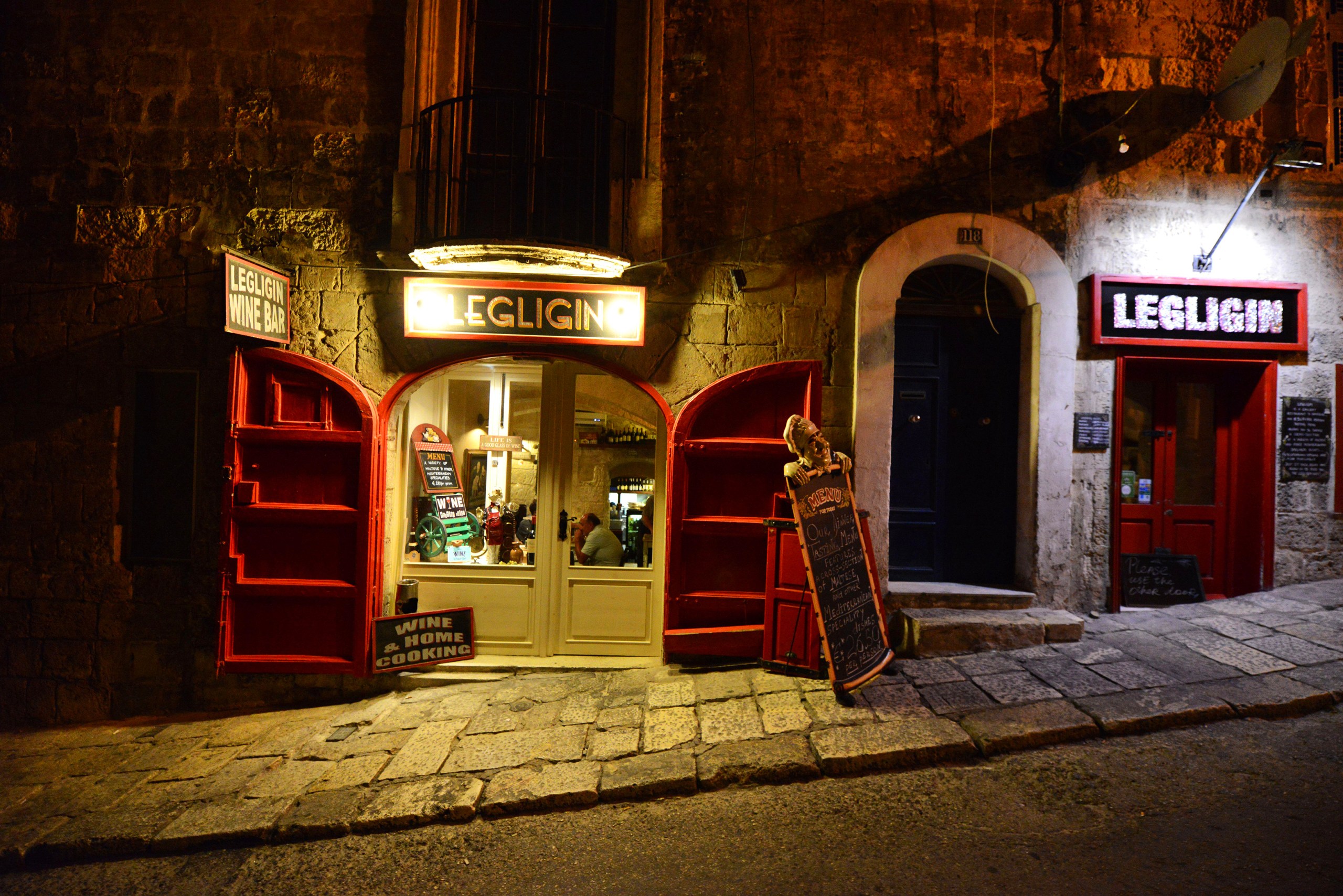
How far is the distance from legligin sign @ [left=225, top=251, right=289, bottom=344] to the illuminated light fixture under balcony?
3.76ft

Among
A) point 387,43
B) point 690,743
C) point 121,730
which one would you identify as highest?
point 387,43

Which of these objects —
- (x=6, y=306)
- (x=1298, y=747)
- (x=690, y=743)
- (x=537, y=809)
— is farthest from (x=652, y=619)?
(x=6, y=306)

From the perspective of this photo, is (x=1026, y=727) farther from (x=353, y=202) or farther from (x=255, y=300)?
(x=353, y=202)

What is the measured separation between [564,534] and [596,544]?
0.31m

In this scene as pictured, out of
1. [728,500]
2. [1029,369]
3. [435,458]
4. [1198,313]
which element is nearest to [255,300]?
[435,458]

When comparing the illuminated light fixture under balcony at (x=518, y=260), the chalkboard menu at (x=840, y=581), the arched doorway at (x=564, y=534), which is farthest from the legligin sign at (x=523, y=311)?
the chalkboard menu at (x=840, y=581)

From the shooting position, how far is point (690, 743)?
499 cm

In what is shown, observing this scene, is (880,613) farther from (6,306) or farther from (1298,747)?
(6,306)

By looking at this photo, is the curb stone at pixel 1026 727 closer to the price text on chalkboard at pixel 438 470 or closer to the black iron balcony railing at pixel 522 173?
the black iron balcony railing at pixel 522 173

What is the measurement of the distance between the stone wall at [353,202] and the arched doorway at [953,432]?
2.08 ft

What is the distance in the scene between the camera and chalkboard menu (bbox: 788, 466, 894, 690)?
5355 mm

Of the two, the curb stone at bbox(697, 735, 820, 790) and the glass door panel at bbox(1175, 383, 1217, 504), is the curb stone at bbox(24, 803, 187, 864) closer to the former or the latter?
the curb stone at bbox(697, 735, 820, 790)

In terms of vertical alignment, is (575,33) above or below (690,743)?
above

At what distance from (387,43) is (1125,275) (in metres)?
6.93
